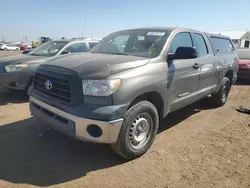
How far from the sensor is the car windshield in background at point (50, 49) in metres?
7.06

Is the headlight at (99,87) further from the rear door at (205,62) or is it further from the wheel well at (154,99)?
the rear door at (205,62)

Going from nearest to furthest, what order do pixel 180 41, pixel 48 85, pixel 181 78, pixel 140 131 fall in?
pixel 48 85 → pixel 140 131 → pixel 181 78 → pixel 180 41

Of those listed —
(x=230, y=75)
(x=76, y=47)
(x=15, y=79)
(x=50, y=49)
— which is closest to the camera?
(x=15, y=79)

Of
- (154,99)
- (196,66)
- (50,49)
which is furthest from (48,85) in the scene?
(50,49)

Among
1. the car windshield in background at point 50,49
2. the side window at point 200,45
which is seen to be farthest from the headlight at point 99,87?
the car windshield in background at point 50,49

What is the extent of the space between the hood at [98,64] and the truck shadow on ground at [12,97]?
3.32m

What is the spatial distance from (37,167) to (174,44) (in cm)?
288

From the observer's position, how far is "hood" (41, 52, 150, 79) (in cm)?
309

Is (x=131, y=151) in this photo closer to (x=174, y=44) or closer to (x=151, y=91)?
(x=151, y=91)

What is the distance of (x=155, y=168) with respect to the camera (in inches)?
131

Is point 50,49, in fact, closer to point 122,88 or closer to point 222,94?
point 122,88

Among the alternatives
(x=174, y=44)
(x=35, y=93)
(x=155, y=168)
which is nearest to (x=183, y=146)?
(x=155, y=168)

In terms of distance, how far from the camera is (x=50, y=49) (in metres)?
7.20

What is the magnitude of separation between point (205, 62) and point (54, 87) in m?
3.19
